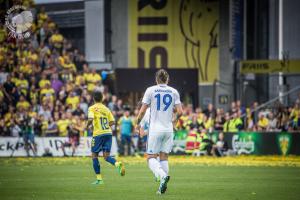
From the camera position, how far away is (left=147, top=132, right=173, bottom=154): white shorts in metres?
15.8

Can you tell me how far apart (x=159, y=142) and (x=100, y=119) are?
12.2 feet

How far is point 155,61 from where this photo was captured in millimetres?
41250

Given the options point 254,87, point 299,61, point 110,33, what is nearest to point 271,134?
point 299,61

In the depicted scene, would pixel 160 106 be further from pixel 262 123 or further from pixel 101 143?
pixel 262 123

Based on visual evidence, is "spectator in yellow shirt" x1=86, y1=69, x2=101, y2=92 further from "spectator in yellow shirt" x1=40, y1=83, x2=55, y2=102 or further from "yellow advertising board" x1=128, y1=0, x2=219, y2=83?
"yellow advertising board" x1=128, y1=0, x2=219, y2=83

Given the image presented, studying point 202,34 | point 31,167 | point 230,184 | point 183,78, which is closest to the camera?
point 230,184

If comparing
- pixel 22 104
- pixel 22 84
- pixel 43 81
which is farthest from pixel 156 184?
pixel 22 84

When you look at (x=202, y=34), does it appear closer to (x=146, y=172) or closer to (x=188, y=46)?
(x=188, y=46)

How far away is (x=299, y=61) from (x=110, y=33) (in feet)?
39.0

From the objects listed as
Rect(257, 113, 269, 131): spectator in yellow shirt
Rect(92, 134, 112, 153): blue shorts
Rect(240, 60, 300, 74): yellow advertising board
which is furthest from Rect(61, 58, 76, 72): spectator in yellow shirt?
Rect(92, 134, 112, 153): blue shorts

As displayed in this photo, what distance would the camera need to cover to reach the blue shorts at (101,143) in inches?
757

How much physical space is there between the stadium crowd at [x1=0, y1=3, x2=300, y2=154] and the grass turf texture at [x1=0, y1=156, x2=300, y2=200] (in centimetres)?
616

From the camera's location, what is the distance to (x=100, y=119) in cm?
1933

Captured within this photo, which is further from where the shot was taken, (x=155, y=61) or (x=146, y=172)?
(x=155, y=61)
